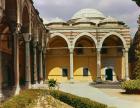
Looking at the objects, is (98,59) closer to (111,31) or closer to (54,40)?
(111,31)

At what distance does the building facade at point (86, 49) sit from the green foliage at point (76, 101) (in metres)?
27.5

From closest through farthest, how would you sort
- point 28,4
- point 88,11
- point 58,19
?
1. point 28,4
2. point 58,19
3. point 88,11

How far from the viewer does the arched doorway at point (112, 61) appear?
44312 mm

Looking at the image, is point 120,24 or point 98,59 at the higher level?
point 120,24

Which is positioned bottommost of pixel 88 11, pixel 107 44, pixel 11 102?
pixel 11 102

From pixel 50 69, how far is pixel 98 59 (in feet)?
19.0

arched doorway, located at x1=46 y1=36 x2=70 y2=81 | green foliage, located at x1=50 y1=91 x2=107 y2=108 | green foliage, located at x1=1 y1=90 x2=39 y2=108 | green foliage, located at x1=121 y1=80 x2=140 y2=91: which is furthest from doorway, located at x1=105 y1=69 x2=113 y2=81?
green foliage, located at x1=1 y1=90 x2=39 y2=108

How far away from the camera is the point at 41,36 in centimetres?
3797

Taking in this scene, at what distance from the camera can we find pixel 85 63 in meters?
44.5

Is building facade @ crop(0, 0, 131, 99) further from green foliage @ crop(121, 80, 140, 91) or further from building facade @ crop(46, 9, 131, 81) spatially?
green foliage @ crop(121, 80, 140, 91)

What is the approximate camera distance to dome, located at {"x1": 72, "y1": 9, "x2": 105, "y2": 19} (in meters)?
49.0

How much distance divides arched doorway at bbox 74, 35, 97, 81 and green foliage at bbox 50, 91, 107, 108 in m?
29.6

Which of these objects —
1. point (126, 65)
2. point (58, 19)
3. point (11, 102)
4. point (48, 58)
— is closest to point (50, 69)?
point (48, 58)

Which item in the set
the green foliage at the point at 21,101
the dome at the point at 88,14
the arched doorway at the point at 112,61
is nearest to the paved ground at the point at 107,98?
the green foliage at the point at 21,101
